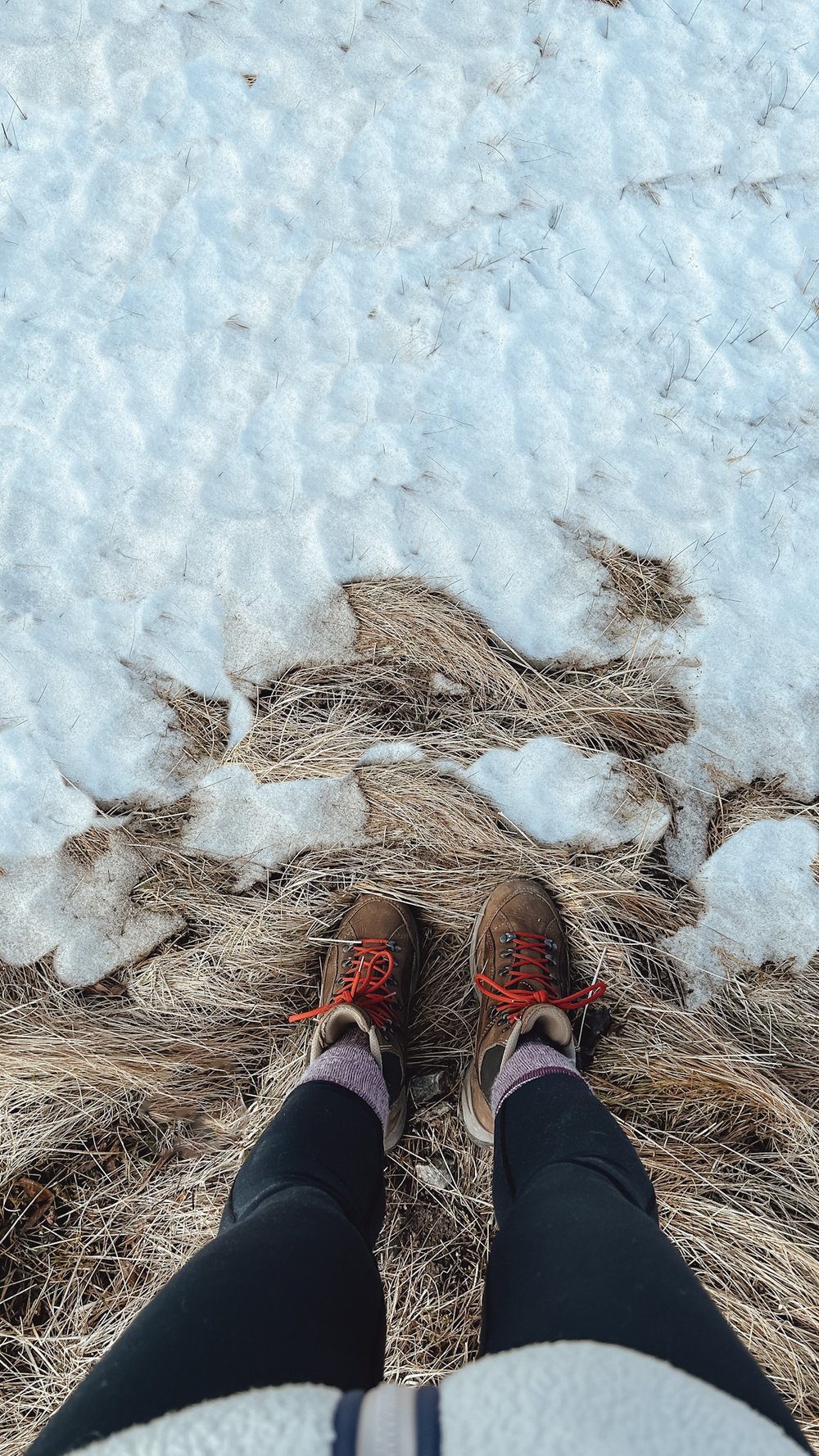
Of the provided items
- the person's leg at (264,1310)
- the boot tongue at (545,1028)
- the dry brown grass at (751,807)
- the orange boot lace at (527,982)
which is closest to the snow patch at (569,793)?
the dry brown grass at (751,807)

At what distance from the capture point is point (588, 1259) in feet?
3.28

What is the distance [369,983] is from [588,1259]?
82 cm

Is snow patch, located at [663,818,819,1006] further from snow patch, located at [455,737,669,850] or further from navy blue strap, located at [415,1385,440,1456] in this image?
navy blue strap, located at [415,1385,440,1456]

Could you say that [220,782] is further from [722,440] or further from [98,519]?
[722,440]

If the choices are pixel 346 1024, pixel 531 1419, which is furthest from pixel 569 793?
pixel 531 1419

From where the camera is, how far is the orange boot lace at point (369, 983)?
174 cm

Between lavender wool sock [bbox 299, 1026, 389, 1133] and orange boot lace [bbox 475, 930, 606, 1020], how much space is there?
297mm

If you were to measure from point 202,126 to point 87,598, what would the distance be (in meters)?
1.11

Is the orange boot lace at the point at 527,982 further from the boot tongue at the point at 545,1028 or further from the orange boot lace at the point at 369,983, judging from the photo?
the orange boot lace at the point at 369,983

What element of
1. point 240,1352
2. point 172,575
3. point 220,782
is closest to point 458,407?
point 172,575

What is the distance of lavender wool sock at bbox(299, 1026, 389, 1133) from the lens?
1.52 meters

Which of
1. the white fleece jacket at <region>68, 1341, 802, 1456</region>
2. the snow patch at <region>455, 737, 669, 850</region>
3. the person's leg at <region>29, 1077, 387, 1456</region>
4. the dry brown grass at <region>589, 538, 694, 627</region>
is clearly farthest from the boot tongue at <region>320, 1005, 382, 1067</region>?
the dry brown grass at <region>589, 538, 694, 627</region>

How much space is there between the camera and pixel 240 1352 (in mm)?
865

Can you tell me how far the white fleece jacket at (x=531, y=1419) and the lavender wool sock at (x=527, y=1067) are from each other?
0.70 meters
